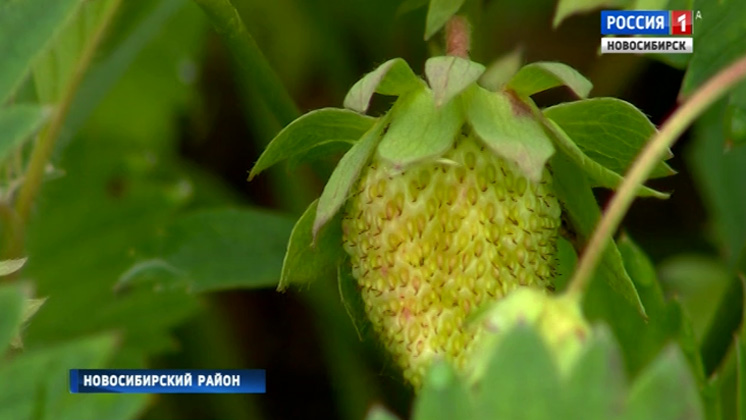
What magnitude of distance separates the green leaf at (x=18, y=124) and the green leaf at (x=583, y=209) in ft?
1.22

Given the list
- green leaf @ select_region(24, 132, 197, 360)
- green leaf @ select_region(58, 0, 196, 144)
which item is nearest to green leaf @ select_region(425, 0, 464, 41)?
green leaf @ select_region(24, 132, 197, 360)

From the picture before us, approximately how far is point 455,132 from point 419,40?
0.73 meters

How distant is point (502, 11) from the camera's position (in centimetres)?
157

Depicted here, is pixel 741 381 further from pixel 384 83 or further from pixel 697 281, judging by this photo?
pixel 697 281

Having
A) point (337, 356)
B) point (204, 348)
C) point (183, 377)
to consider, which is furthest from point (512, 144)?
point (204, 348)

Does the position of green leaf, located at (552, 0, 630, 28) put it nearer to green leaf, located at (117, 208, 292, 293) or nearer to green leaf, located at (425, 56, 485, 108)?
green leaf, located at (425, 56, 485, 108)

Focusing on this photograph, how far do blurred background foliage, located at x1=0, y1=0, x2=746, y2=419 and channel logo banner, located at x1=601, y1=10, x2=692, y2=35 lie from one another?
3cm

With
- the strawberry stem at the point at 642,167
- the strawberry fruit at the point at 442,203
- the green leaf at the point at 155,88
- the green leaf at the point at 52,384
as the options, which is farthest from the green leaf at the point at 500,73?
the green leaf at the point at 155,88

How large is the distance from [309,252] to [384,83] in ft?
0.47

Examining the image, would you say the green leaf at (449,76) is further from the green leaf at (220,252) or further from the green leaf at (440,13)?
the green leaf at (220,252)

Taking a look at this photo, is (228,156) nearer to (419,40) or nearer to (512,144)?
(419,40)

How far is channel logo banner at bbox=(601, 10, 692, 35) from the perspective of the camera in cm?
88

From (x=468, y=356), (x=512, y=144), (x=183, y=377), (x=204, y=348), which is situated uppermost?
(x=512, y=144)
